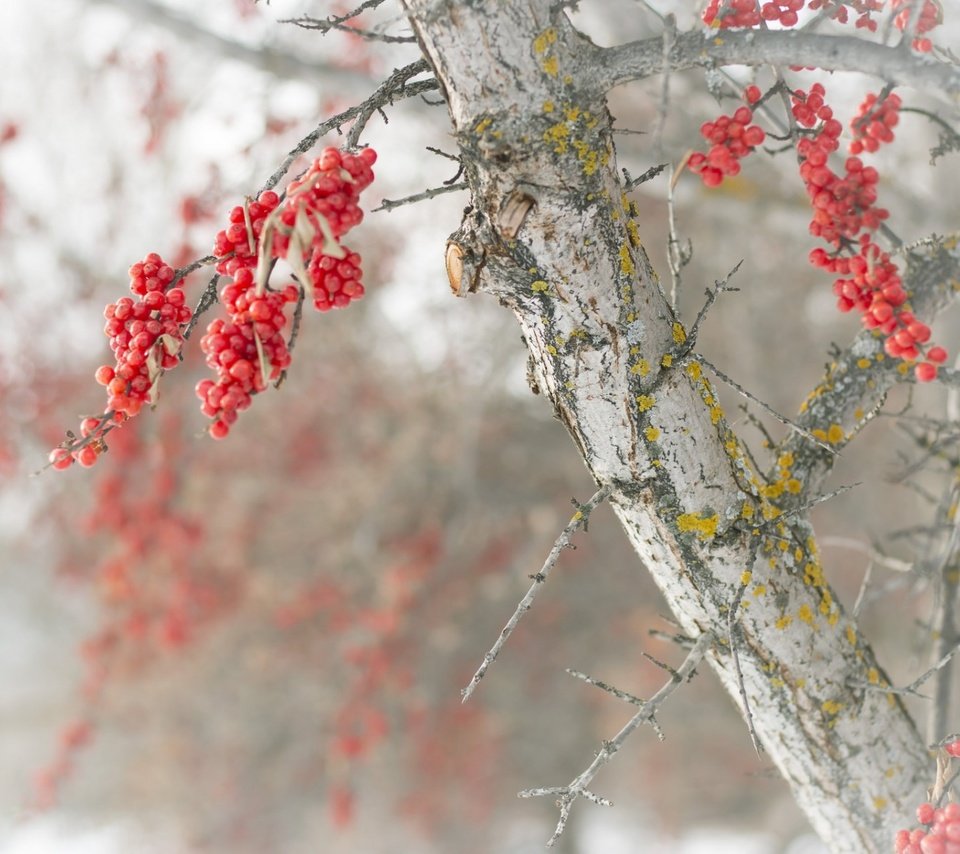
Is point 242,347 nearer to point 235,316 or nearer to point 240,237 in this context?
point 235,316

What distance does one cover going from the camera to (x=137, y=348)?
103 centimetres

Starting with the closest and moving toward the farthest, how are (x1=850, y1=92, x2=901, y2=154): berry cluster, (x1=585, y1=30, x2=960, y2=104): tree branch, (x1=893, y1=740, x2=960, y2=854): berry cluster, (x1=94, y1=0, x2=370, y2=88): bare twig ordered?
1. (x1=585, y1=30, x2=960, y2=104): tree branch
2. (x1=893, y1=740, x2=960, y2=854): berry cluster
3. (x1=850, y1=92, x2=901, y2=154): berry cluster
4. (x1=94, y1=0, x2=370, y2=88): bare twig

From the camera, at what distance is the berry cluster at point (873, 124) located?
53.5 inches

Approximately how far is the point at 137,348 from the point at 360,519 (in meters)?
4.03

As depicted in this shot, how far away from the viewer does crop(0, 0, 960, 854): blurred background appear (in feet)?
14.0

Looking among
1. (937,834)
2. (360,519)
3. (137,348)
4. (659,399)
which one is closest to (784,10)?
(659,399)

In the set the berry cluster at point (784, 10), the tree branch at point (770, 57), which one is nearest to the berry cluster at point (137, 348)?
the tree branch at point (770, 57)

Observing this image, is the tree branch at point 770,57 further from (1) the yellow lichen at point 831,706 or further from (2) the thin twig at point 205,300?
(1) the yellow lichen at point 831,706

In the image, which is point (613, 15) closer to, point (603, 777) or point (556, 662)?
point (556, 662)

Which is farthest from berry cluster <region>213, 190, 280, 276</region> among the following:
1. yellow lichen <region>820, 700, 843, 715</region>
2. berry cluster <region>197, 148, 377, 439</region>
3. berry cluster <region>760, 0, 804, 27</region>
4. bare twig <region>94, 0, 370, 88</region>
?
bare twig <region>94, 0, 370, 88</region>

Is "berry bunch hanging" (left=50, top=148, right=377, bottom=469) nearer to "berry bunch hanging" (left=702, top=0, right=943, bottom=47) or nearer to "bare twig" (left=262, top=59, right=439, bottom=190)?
"bare twig" (left=262, top=59, right=439, bottom=190)

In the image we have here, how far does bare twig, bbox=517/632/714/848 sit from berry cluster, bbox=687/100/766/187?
0.78m

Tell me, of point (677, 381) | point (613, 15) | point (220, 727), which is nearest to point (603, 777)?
Result: point (220, 727)

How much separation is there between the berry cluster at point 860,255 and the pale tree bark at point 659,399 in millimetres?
210
